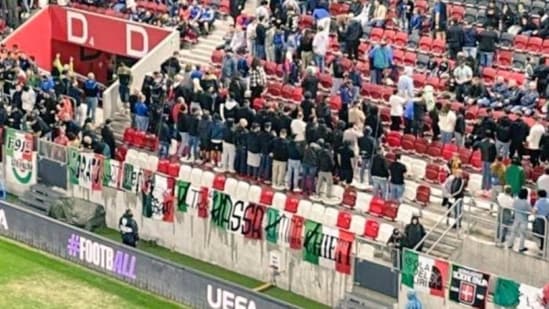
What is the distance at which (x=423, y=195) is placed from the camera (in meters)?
Result: 28.3

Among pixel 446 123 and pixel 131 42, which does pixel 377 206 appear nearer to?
pixel 446 123

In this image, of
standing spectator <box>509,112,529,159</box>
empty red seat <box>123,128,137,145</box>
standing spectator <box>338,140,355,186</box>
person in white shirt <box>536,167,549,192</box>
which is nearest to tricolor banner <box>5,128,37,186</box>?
empty red seat <box>123,128,137,145</box>

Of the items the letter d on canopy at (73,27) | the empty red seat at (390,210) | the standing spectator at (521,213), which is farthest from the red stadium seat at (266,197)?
the letter d on canopy at (73,27)

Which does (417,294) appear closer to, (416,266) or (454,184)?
(416,266)

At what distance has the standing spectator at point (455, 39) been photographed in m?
32.4

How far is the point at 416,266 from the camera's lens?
81.6 feet

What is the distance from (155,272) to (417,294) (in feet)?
18.2

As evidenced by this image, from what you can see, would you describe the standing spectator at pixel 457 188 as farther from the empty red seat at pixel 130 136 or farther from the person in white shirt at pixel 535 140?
the empty red seat at pixel 130 136

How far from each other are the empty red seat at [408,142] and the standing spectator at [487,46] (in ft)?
11.1

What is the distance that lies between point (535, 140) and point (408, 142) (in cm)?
347

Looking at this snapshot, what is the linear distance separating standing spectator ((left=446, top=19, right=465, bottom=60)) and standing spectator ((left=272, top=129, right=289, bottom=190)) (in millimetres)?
5503

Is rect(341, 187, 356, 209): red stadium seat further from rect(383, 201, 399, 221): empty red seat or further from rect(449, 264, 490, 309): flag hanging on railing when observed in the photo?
rect(449, 264, 490, 309): flag hanging on railing

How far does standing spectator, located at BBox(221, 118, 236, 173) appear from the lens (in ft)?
100

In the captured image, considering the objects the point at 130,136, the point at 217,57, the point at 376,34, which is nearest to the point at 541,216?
the point at 376,34
